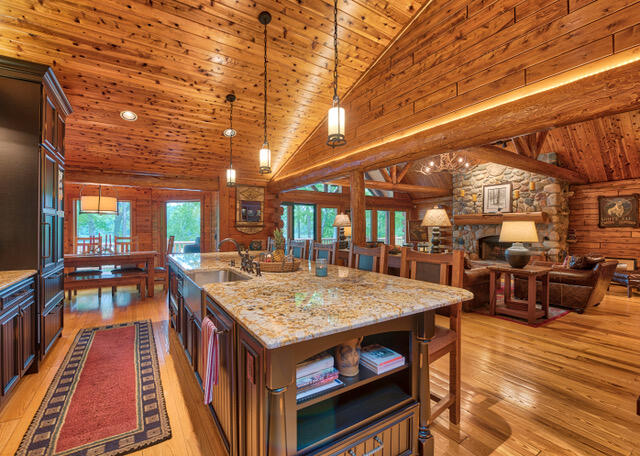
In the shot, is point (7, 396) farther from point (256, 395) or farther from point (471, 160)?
point (471, 160)

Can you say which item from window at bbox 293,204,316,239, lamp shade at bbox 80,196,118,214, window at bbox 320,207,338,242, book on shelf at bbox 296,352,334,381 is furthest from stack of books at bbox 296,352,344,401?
window at bbox 320,207,338,242

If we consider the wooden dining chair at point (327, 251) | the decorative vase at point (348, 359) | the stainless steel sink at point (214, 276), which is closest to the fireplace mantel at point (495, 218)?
the wooden dining chair at point (327, 251)

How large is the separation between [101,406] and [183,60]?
362 centimetres

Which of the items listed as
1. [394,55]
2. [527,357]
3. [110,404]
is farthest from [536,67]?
[110,404]

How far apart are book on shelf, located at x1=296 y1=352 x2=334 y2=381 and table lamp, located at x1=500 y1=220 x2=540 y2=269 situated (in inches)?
144

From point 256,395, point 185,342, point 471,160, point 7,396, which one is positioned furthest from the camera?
point 471,160

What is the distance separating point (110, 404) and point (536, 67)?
14.4 ft

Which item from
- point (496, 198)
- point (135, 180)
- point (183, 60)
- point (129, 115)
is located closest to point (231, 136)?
point (129, 115)

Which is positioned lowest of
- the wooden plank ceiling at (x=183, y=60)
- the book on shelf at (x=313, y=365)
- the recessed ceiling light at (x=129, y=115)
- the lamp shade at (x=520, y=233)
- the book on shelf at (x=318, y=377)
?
the book on shelf at (x=318, y=377)

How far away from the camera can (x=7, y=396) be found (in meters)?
2.10

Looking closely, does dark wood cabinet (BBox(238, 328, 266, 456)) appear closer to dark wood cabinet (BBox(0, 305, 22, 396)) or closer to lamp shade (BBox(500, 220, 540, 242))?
dark wood cabinet (BBox(0, 305, 22, 396))

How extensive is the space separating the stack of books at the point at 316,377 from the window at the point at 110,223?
8327 millimetres

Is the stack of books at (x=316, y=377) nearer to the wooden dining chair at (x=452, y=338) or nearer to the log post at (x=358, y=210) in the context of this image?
the wooden dining chair at (x=452, y=338)

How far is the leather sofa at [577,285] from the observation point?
4.15 meters
